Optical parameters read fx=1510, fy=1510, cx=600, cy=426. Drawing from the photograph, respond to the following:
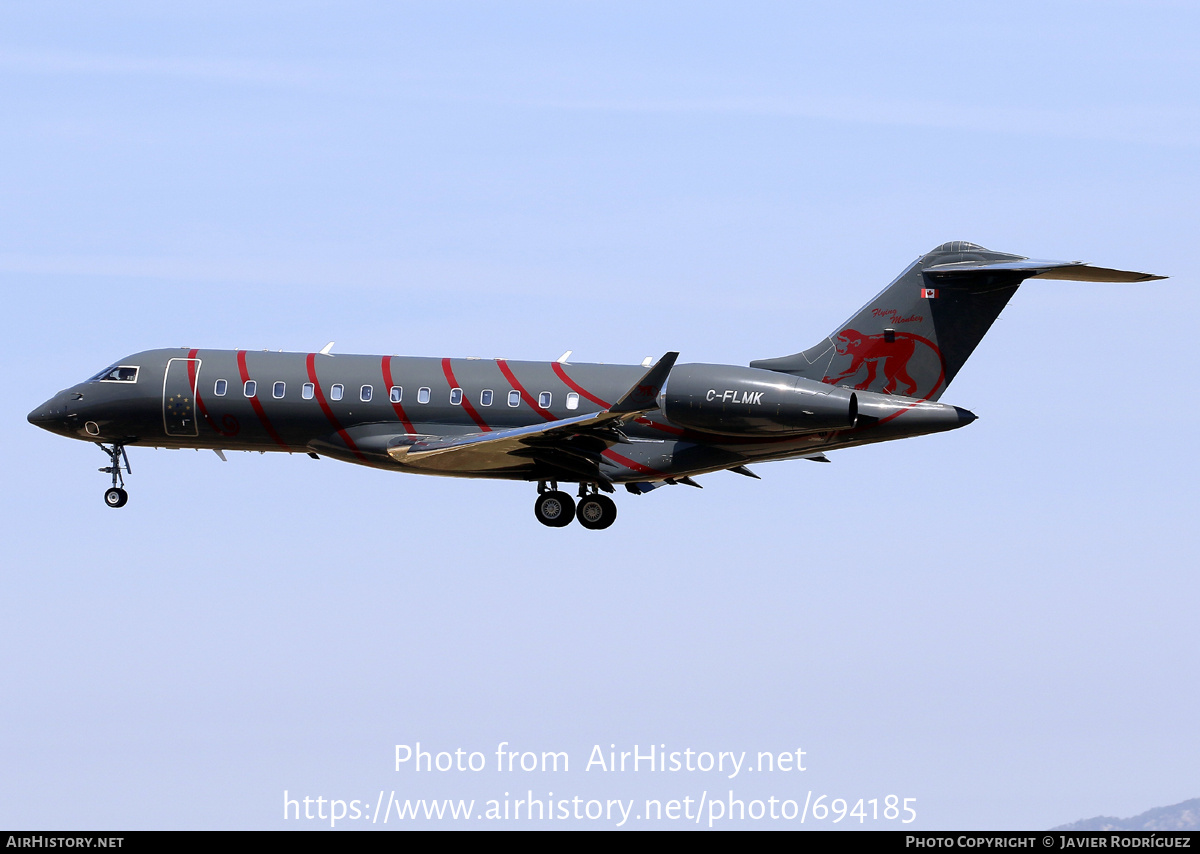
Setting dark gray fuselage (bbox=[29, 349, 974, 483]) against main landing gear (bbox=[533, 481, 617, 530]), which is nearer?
dark gray fuselage (bbox=[29, 349, 974, 483])

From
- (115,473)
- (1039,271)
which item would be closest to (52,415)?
(115,473)

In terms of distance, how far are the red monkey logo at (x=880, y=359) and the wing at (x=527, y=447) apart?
15.0 ft

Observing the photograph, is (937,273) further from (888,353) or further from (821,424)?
(821,424)

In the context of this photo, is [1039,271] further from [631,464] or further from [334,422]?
[334,422]

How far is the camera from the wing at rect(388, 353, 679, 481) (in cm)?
3067

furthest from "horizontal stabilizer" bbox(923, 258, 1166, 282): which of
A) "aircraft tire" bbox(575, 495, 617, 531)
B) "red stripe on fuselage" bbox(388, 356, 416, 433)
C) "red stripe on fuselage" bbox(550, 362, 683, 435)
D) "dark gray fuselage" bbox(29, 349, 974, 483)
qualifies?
"red stripe on fuselage" bbox(388, 356, 416, 433)

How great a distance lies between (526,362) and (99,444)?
34.4 feet

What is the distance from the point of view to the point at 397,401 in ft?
108

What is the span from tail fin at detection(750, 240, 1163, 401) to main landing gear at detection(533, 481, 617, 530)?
5409 mm

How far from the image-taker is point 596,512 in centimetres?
3316

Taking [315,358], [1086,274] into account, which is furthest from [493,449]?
[1086,274]

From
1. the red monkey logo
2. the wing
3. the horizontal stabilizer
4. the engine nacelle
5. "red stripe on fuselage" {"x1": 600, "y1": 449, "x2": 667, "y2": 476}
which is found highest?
the horizontal stabilizer

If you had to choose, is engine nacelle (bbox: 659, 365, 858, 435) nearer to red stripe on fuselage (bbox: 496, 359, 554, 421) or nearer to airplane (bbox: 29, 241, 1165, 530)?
airplane (bbox: 29, 241, 1165, 530)

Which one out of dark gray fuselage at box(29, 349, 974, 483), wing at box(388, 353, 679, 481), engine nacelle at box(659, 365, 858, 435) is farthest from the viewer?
dark gray fuselage at box(29, 349, 974, 483)
